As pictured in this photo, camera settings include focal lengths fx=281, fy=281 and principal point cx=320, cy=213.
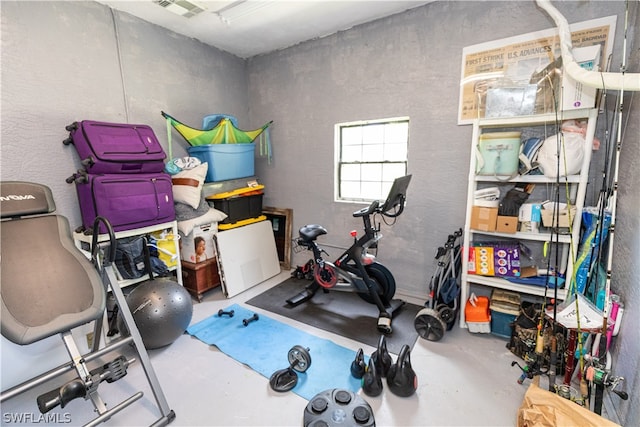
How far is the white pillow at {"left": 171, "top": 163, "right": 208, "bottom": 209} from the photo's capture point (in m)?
2.81

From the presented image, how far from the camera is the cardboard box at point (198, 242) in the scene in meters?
2.91

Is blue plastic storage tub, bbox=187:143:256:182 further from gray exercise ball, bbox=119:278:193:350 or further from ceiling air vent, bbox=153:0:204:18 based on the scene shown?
gray exercise ball, bbox=119:278:193:350

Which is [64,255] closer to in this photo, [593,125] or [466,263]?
[466,263]

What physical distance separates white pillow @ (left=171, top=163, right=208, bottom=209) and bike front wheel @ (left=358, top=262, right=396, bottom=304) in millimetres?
1834

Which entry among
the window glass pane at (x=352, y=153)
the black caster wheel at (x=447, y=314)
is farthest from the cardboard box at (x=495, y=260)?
the window glass pane at (x=352, y=153)

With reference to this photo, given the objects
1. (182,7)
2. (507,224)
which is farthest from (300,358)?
(182,7)

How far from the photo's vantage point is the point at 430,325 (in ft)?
7.30

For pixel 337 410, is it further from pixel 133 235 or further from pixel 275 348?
pixel 133 235

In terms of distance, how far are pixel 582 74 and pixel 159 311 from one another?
3.13m

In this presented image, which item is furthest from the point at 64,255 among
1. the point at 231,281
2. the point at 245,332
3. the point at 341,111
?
the point at 341,111

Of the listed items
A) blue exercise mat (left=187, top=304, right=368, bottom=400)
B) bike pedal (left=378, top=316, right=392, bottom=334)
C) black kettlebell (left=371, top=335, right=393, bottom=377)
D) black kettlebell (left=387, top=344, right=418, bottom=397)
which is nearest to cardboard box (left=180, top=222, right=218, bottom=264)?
blue exercise mat (left=187, top=304, right=368, bottom=400)

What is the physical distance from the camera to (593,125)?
181 centimetres

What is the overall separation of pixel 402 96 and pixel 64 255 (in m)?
2.89

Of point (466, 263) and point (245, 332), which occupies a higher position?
point (466, 263)
